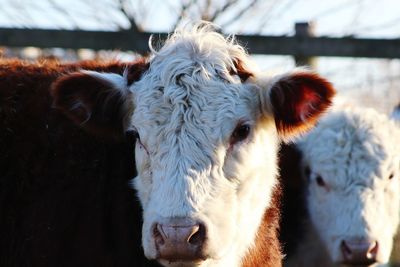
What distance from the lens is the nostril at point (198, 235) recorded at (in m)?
3.90

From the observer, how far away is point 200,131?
14.0 feet

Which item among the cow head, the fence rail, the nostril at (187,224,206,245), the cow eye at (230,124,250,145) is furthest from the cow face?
the nostril at (187,224,206,245)

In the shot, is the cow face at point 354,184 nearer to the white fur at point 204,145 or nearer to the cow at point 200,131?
the cow at point 200,131

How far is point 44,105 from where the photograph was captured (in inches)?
199

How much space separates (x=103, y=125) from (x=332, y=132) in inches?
114

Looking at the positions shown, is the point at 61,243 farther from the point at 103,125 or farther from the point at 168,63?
the point at 168,63

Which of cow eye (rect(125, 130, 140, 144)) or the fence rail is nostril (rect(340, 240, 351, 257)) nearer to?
the fence rail

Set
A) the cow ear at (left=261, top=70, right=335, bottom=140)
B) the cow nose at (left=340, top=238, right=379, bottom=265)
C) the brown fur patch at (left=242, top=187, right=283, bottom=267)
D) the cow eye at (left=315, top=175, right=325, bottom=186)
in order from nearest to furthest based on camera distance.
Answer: the cow ear at (left=261, top=70, right=335, bottom=140), the brown fur patch at (left=242, top=187, right=283, bottom=267), the cow nose at (left=340, top=238, right=379, bottom=265), the cow eye at (left=315, top=175, right=325, bottom=186)

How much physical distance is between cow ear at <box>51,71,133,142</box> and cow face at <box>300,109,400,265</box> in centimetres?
250

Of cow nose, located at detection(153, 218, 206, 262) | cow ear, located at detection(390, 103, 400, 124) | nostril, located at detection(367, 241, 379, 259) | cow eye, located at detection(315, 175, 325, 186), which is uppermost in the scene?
cow ear, located at detection(390, 103, 400, 124)

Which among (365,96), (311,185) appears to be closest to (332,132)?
(311,185)

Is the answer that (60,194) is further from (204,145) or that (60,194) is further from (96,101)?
(204,145)

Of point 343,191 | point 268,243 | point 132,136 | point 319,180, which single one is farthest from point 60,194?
point 319,180

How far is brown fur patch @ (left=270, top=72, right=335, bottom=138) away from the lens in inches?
185
